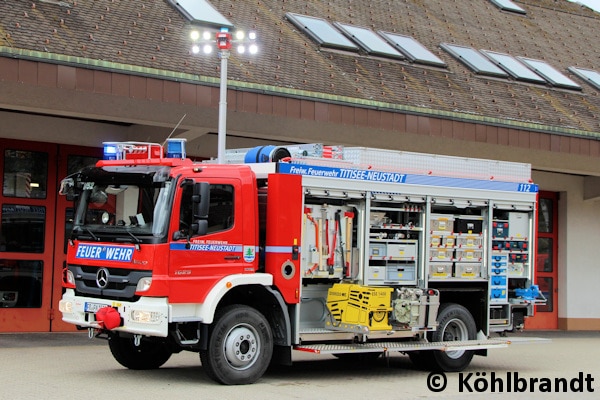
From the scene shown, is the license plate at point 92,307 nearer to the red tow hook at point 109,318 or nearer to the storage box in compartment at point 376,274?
the red tow hook at point 109,318

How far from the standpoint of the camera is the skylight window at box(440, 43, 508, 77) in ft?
71.5

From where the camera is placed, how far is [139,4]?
17875mm

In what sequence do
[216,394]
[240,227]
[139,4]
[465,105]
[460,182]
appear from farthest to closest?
1. [465,105]
2. [139,4]
3. [460,182]
4. [240,227]
5. [216,394]

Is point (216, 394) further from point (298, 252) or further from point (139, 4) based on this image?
point (139, 4)

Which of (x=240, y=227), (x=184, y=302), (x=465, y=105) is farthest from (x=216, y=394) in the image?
(x=465, y=105)

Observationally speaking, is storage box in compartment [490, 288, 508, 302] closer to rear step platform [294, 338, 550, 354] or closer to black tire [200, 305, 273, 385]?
rear step platform [294, 338, 550, 354]

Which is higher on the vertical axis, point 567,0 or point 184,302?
point 567,0

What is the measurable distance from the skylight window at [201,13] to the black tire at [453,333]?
694cm

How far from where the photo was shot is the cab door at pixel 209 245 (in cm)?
1118

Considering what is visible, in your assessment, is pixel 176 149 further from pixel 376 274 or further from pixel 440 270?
pixel 440 270

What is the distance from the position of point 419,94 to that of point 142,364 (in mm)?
8674

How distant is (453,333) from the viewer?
45.4 feet

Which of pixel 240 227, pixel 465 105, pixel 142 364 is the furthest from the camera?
pixel 465 105

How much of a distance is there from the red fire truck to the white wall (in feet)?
30.0
